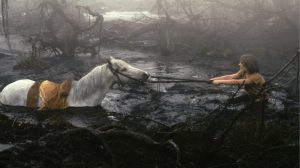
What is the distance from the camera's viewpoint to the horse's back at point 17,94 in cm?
930

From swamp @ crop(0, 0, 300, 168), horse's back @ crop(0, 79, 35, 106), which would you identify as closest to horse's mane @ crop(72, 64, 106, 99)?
swamp @ crop(0, 0, 300, 168)

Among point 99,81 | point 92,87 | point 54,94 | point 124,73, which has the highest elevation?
point 124,73

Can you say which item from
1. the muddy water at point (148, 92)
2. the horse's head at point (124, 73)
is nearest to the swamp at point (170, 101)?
the muddy water at point (148, 92)

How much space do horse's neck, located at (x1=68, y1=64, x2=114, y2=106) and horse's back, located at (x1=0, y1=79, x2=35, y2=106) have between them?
109 cm

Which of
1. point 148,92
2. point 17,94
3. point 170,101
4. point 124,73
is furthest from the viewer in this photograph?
point 148,92

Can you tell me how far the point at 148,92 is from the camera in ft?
37.0

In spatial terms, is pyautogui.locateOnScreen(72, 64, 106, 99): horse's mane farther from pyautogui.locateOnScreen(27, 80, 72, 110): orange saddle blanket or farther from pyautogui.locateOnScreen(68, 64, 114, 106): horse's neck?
pyautogui.locateOnScreen(27, 80, 72, 110): orange saddle blanket

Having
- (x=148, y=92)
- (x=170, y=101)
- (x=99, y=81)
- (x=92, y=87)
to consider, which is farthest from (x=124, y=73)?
(x=148, y=92)

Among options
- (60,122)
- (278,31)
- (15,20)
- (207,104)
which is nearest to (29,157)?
(60,122)

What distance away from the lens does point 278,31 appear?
19375 millimetres

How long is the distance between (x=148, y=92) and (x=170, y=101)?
3.21ft

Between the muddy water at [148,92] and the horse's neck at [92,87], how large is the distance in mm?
224

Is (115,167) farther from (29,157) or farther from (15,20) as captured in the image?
(15,20)

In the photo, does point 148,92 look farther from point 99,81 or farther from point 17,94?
point 17,94
